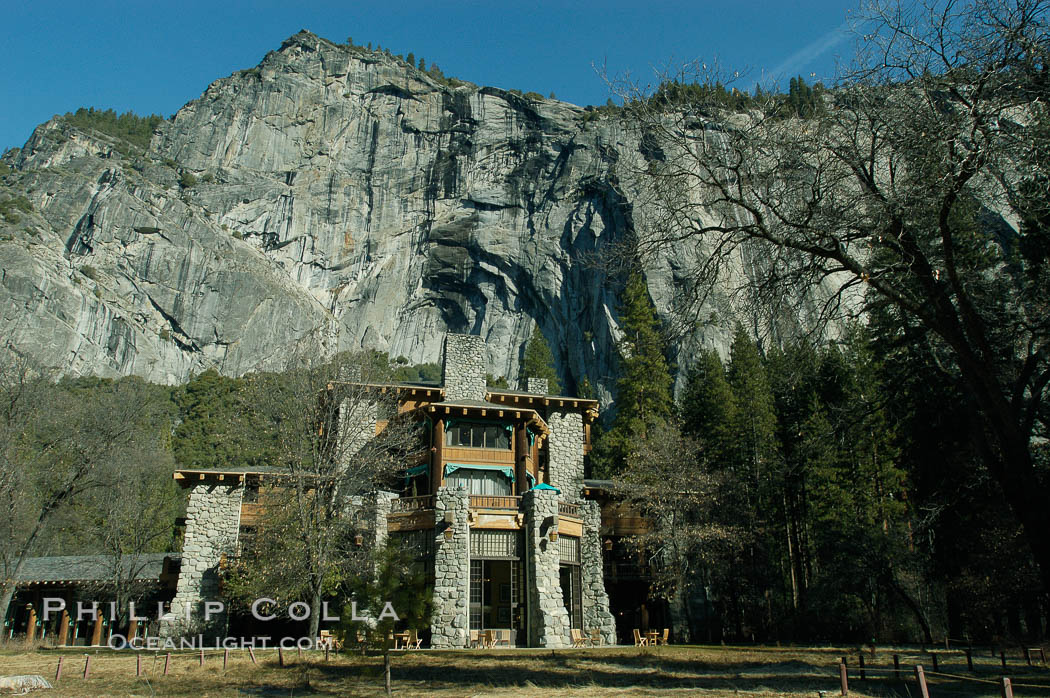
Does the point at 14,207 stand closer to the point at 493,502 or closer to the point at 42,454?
the point at 42,454

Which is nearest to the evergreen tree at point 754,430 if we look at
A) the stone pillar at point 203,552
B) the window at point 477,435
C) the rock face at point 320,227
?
the window at point 477,435

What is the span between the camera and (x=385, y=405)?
26.0m

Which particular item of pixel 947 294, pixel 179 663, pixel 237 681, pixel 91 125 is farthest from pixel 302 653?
pixel 91 125

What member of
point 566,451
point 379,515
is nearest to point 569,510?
point 566,451

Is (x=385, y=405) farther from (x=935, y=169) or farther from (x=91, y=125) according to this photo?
(x=91, y=125)

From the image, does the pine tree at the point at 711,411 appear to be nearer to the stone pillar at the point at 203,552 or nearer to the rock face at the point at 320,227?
the stone pillar at the point at 203,552

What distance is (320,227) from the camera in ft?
348

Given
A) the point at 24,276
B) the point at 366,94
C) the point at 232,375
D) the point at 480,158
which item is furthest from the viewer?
the point at 366,94

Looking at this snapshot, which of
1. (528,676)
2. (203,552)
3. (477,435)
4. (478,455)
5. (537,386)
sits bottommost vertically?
(528,676)

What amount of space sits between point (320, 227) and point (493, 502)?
90012 mm

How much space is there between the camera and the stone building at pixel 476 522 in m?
23.1

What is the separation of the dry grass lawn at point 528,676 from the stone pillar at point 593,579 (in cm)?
717

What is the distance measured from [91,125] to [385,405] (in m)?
124

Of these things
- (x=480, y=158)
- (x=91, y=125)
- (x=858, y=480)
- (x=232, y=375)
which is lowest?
(x=858, y=480)
